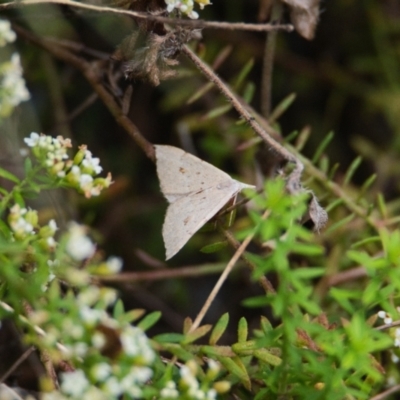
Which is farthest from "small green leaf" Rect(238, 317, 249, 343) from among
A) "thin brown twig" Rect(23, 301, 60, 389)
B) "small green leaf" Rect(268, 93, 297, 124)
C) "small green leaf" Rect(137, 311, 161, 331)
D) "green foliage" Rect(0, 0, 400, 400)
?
"small green leaf" Rect(268, 93, 297, 124)

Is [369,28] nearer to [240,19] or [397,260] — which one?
[240,19]

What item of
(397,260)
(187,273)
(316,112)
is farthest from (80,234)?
(316,112)

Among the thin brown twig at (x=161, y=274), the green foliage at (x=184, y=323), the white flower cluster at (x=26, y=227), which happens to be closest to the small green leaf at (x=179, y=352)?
the green foliage at (x=184, y=323)

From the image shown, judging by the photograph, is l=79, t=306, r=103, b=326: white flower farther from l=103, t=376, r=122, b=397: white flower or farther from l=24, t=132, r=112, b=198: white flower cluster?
l=24, t=132, r=112, b=198: white flower cluster

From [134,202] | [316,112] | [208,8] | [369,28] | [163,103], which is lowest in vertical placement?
[134,202]

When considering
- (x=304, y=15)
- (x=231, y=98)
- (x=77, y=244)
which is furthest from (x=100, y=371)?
(x=304, y=15)

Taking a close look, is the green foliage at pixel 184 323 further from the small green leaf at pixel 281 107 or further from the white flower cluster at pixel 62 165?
the small green leaf at pixel 281 107
